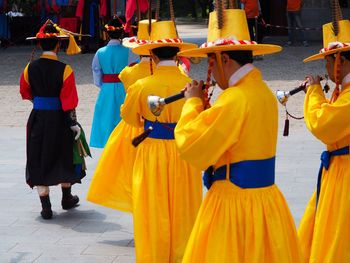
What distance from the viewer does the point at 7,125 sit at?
1182cm

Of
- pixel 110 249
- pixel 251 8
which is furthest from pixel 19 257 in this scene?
pixel 251 8

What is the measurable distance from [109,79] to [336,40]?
14.4 feet

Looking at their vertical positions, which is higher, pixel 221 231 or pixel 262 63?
pixel 221 231

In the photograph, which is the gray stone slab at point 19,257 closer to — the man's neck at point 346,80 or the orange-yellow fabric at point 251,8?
the man's neck at point 346,80

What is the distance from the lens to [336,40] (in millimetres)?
4781

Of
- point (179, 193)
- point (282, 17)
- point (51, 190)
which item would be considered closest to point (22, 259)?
point (179, 193)

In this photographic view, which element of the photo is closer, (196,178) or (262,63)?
(196,178)

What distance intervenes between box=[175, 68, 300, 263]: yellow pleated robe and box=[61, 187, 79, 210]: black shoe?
11.2 ft

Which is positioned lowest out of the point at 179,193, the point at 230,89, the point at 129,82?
the point at 179,193

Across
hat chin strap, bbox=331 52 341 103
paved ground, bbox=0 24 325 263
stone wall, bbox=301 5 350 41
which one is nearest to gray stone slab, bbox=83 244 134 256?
paved ground, bbox=0 24 325 263

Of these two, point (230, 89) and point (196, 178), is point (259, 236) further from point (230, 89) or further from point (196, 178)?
point (196, 178)

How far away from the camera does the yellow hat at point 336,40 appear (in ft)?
15.5

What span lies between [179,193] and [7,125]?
22.5 ft

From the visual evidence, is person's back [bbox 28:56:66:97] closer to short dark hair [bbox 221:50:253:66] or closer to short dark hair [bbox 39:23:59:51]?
short dark hair [bbox 39:23:59:51]
